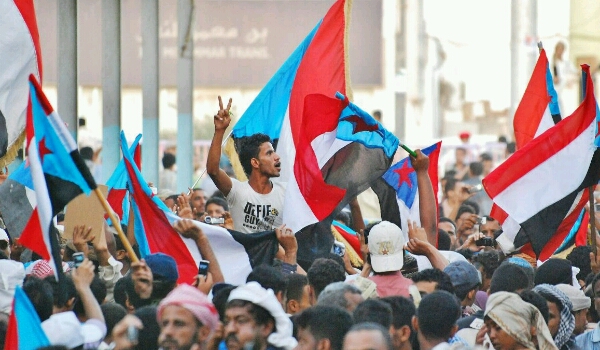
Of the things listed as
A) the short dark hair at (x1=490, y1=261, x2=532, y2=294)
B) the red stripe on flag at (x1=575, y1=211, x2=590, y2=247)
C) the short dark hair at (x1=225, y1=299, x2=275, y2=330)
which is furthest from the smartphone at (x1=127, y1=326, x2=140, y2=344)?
the red stripe on flag at (x1=575, y1=211, x2=590, y2=247)

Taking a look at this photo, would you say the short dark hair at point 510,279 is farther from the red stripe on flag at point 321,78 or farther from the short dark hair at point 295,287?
the red stripe on flag at point 321,78

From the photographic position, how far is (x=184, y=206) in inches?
399

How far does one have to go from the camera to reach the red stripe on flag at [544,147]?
36.2ft

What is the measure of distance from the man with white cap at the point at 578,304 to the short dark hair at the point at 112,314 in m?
2.77

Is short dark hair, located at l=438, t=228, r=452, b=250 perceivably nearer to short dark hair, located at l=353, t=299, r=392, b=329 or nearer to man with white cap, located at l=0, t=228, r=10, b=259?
man with white cap, located at l=0, t=228, r=10, b=259


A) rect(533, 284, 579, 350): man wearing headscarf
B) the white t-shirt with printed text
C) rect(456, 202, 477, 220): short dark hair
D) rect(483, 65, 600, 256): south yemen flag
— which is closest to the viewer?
rect(533, 284, 579, 350): man wearing headscarf

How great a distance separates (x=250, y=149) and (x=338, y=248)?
1.03 m

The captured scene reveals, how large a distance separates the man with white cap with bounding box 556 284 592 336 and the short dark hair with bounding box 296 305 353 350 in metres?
2.34

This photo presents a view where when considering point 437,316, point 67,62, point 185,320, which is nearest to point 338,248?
point 437,316

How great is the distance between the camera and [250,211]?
10242 millimetres

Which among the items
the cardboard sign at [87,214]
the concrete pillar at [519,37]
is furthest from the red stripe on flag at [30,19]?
the concrete pillar at [519,37]

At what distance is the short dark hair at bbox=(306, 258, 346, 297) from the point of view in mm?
8734

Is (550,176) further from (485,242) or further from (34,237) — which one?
(34,237)

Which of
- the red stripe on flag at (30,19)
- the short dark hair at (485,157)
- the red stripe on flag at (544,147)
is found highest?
the red stripe on flag at (30,19)
